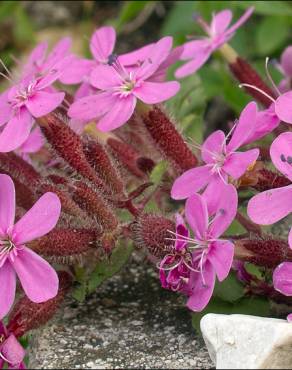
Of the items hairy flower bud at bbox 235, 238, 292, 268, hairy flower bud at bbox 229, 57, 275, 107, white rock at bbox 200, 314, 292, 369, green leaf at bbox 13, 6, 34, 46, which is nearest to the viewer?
white rock at bbox 200, 314, 292, 369

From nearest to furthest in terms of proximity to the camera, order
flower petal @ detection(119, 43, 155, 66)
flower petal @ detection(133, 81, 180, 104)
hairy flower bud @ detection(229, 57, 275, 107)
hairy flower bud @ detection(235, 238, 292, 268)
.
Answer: hairy flower bud @ detection(235, 238, 292, 268) → flower petal @ detection(133, 81, 180, 104) → flower petal @ detection(119, 43, 155, 66) → hairy flower bud @ detection(229, 57, 275, 107)

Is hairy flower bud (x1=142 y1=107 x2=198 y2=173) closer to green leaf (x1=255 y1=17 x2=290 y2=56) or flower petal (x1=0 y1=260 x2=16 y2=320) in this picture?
flower petal (x1=0 y1=260 x2=16 y2=320)

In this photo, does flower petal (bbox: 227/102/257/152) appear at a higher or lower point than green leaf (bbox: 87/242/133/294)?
higher

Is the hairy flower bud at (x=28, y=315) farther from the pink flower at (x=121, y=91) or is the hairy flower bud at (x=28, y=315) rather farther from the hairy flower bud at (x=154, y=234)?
the pink flower at (x=121, y=91)

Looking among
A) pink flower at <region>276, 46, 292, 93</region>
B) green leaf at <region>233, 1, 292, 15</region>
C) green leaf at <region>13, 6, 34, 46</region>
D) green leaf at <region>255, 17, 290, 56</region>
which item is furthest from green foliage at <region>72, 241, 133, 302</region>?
green leaf at <region>13, 6, 34, 46</region>

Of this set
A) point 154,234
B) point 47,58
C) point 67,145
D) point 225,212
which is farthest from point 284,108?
point 47,58

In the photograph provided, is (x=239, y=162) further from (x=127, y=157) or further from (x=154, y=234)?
(x=127, y=157)

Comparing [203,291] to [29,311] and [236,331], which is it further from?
[29,311]

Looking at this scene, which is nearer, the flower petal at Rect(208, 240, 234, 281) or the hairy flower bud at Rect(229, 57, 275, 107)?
the flower petal at Rect(208, 240, 234, 281)
